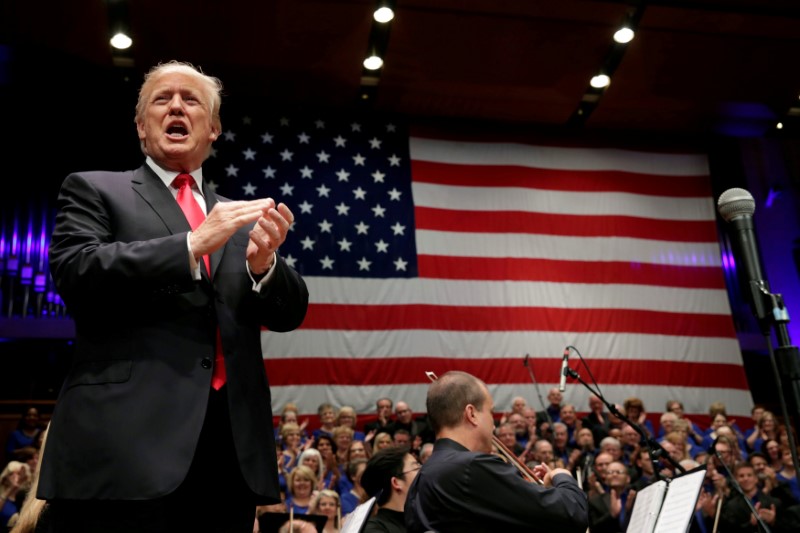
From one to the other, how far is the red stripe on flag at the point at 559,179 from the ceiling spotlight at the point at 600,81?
3.92 feet

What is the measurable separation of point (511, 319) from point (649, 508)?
630 cm

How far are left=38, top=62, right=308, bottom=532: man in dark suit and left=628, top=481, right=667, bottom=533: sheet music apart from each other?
2135 mm

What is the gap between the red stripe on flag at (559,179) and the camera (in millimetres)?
10008

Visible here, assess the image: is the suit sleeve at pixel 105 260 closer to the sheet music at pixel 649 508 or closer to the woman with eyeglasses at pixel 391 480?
the sheet music at pixel 649 508

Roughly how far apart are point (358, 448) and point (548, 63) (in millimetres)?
5227

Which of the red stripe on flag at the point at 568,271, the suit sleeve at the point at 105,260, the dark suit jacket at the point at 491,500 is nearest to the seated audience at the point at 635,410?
the red stripe on flag at the point at 568,271

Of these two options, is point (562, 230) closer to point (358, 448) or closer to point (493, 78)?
point (493, 78)

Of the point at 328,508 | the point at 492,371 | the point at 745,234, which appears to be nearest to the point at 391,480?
the point at 328,508

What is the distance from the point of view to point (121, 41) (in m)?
8.33

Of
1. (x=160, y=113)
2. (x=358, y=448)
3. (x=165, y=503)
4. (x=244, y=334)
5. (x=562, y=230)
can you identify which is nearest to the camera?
(x=165, y=503)

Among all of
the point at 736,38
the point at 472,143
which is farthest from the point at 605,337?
the point at 736,38

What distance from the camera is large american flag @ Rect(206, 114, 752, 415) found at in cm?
902

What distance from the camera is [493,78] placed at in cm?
945

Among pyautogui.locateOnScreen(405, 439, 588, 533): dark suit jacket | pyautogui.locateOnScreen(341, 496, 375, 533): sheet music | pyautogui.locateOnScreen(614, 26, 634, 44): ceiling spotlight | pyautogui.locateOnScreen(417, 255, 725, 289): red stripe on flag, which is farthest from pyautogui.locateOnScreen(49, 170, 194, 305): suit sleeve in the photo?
pyautogui.locateOnScreen(614, 26, 634, 44): ceiling spotlight
